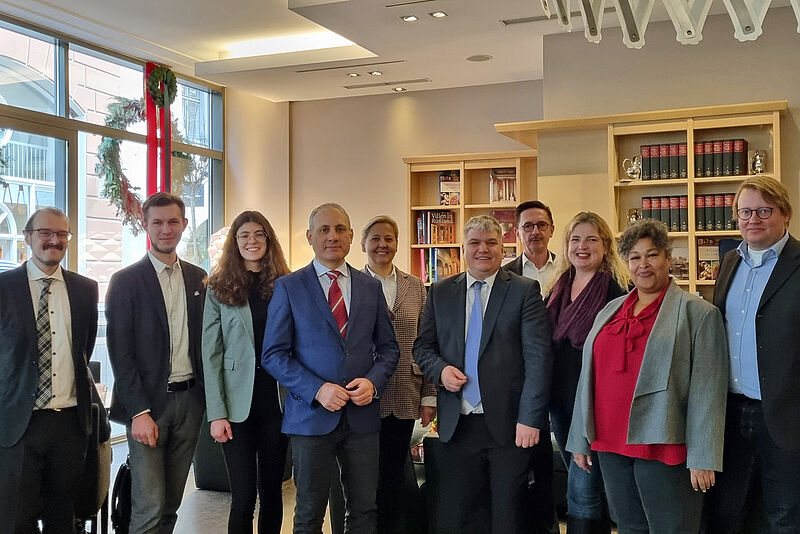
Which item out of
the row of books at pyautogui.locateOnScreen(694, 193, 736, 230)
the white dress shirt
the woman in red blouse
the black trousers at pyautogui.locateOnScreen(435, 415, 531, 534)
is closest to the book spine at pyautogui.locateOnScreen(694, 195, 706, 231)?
the row of books at pyautogui.locateOnScreen(694, 193, 736, 230)

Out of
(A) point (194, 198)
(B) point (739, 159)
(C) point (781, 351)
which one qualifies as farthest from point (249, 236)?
(A) point (194, 198)

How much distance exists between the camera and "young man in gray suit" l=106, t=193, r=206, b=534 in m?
3.11

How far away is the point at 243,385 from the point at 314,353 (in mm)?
340

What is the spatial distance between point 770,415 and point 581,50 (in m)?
4.18

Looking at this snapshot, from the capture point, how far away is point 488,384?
10.2 feet

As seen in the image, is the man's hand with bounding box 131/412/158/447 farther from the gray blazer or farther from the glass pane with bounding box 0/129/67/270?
the glass pane with bounding box 0/129/67/270

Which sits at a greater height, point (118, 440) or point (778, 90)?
point (778, 90)

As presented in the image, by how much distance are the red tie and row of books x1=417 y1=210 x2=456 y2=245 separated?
4.72 metres

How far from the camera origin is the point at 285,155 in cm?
892

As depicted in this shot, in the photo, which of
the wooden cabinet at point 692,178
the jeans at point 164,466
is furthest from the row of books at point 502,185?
the jeans at point 164,466

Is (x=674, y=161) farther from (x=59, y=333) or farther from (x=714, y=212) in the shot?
(x=59, y=333)

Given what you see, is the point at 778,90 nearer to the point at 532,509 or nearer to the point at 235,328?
the point at 532,509

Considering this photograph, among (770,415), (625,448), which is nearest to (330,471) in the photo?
(625,448)

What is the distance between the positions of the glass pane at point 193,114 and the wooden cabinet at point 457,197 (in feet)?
7.43
